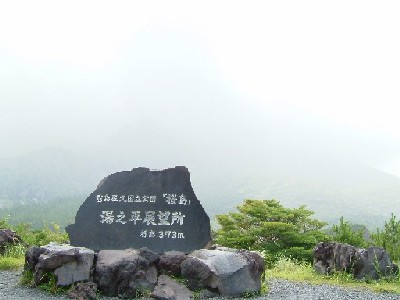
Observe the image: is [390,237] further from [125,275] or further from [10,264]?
[10,264]

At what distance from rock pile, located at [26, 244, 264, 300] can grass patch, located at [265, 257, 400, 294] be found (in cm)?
197

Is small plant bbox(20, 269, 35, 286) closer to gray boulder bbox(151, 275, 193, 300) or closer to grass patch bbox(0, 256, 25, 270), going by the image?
grass patch bbox(0, 256, 25, 270)

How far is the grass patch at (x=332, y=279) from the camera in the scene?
9367mm

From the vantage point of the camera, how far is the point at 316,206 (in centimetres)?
10550

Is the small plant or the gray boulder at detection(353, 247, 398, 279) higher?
the gray boulder at detection(353, 247, 398, 279)

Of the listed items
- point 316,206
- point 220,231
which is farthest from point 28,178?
point 220,231

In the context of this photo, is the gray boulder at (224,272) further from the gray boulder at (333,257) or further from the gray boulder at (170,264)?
the gray boulder at (333,257)

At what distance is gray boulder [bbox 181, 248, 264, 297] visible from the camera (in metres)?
8.30

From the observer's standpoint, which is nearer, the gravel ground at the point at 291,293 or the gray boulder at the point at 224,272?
the gravel ground at the point at 291,293

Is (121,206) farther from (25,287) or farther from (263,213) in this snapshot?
(263,213)

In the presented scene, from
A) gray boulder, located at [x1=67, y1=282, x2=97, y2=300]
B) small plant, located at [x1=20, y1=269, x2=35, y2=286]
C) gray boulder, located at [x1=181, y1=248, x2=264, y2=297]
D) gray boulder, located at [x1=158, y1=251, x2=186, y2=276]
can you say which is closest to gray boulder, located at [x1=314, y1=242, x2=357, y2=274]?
gray boulder, located at [x1=181, y1=248, x2=264, y2=297]

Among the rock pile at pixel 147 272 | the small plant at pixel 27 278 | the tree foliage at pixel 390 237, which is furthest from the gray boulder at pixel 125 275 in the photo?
the tree foliage at pixel 390 237

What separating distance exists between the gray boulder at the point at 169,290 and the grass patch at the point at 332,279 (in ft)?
8.74

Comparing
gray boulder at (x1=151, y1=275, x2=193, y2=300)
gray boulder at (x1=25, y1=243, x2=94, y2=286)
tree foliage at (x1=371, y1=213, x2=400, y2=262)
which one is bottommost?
gray boulder at (x1=151, y1=275, x2=193, y2=300)
